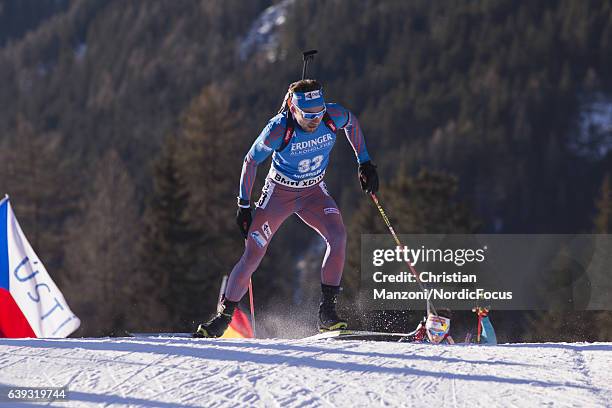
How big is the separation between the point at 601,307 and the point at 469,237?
8.25 feet

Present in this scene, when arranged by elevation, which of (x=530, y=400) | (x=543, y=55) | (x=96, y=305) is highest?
(x=543, y=55)

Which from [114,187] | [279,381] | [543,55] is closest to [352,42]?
[543,55]

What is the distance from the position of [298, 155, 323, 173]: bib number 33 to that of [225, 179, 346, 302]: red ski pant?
0.18 meters

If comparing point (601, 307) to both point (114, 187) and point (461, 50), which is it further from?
point (461, 50)

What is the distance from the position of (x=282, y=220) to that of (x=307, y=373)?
86.0 inches

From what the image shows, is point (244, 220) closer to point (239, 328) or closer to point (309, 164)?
point (309, 164)

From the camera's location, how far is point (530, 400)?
4.78m

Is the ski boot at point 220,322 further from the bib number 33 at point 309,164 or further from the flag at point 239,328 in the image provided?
the flag at point 239,328

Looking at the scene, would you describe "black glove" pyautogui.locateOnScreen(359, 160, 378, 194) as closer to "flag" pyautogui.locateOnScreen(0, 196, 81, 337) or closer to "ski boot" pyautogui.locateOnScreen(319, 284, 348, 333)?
"ski boot" pyautogui.locateOnScreen(319, 284, 348, 333)

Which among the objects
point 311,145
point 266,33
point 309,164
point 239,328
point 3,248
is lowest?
point 239,328

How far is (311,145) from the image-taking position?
7.10 metres

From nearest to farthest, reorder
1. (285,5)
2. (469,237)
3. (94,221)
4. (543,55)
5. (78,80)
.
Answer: (469,237) < (94,221) < (543,55) < (78,80) < (285,5)

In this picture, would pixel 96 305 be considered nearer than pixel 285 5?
Yes

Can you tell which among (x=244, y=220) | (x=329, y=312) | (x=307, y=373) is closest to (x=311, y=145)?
(x=244, y=220)
